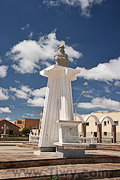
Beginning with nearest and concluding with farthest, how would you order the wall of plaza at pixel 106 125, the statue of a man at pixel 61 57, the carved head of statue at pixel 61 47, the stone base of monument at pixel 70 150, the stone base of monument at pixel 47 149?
the stone base of monument at pixel 70 150 → the stone base of monument at pixel 47 149 → the statue of a man at pixel 61 57 → the carved head of statue at pixel 61 47 → the wall of plaza at pixel 106 125

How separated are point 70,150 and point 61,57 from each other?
4.82 m

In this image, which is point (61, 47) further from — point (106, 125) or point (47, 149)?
point (106, 125)

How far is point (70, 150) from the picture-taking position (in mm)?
8055

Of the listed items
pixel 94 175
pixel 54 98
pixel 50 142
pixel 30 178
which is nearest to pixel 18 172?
pixel 30 178

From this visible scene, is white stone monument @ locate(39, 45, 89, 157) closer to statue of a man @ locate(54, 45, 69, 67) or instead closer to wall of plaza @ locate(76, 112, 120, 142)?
statue of a man @ locate(54, 45, 69, 67)

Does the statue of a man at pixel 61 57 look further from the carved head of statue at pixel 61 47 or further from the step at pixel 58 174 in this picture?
A: the step at pixel 58 174

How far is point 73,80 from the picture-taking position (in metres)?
10.4

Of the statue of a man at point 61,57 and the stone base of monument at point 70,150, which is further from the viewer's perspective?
the statue of a man at point 61,57

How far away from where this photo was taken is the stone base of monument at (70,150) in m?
7.82

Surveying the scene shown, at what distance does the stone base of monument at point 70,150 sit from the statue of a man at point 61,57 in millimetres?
4315

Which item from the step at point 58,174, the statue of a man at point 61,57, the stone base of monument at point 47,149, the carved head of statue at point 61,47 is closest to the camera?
the step at point 58,174

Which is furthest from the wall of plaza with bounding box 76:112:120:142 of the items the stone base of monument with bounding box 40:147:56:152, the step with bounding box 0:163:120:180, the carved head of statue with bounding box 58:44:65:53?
the step with bounding box 0:163:120:180

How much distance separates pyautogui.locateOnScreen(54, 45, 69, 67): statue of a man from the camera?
33.9 feet

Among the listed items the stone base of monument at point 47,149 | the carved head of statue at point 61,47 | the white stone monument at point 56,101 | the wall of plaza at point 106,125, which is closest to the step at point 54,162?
the white stone monument at point 56,101
